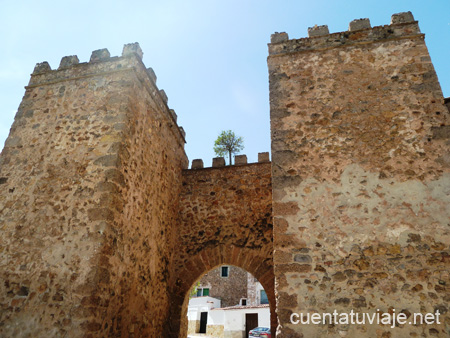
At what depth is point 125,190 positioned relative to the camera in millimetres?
4949

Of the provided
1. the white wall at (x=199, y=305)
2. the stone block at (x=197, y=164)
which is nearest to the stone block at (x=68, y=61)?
the stone block at (x=197, y=164)

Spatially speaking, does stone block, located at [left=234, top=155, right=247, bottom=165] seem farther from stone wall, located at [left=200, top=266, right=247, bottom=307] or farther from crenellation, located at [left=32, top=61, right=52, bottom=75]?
stone wall, located at [left=200, top=266, right=247, bottom=307]

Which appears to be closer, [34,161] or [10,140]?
[34,161]

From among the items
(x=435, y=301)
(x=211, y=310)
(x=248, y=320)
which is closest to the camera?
(x=435, y=301)

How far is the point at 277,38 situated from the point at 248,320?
58.2 ft

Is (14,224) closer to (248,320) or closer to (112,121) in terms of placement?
(112,121)

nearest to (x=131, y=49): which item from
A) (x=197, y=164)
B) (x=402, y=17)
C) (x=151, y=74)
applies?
(x=151, y=74)

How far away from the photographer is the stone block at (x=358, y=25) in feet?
16.0

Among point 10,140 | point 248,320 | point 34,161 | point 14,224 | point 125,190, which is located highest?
point 10,140

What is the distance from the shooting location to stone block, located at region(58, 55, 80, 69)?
6.06 metres

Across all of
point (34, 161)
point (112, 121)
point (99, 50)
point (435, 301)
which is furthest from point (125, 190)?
point (435, 301)

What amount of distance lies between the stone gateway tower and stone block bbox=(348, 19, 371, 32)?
0.04 m

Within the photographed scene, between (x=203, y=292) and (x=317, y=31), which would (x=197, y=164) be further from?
(x=203, y=292)

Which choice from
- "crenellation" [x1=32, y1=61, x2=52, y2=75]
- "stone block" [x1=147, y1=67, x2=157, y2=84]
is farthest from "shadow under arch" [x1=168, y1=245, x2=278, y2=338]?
"crenellation" [x1=32, y1=61, x2=52, y2=75]
